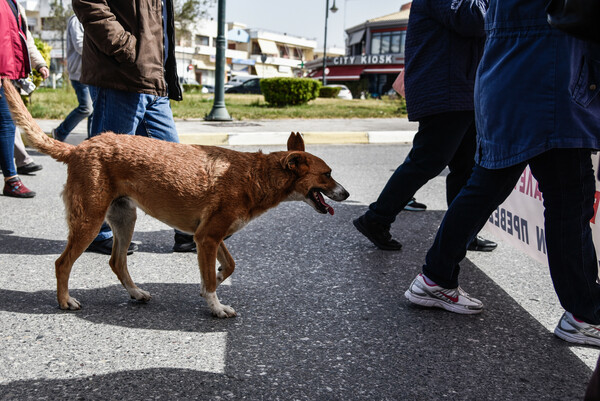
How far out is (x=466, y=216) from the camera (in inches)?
110

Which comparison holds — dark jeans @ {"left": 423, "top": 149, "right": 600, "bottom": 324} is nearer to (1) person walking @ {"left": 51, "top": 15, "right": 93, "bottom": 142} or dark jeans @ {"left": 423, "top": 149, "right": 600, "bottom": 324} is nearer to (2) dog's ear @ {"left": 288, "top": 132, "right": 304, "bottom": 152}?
(2) dog's ear @ {"left": 288, "top": 132, "right": 304, "bottom": 152}

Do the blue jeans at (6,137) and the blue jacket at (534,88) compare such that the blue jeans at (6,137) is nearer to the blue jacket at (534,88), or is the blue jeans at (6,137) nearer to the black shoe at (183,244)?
the black shoe at (183,244)

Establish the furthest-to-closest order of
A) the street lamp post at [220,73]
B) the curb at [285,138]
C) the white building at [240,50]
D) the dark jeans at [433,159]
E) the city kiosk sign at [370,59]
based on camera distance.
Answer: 1. the white building at [240,50]
2. the city kiosk sign at [370,59]
3. the street lamp post at [220,73]
4. the curb at [285,138]
5. the dark jeans at [433,159]

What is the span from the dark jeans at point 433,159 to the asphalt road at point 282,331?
1.37 feet

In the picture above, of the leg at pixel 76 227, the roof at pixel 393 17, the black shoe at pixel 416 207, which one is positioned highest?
the roof at pixel 393 17

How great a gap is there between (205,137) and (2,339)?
25.3ft

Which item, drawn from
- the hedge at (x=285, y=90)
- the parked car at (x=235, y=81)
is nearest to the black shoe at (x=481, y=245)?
the hedge at (x=285, y=90)

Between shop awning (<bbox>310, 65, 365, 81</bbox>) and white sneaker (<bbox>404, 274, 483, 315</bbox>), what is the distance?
49460 millimetres

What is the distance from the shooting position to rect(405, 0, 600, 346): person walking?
2.35 m

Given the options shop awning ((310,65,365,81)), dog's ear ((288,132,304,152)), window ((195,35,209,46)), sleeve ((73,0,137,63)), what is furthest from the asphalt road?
window ((195,35,209,46))

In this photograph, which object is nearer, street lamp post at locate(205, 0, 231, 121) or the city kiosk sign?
street lamp post at locate(205, 0, 231, 121)

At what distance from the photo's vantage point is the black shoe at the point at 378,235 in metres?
4.21

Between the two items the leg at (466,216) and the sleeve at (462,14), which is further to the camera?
the sleeve at (462,14)

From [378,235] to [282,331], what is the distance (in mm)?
1619
